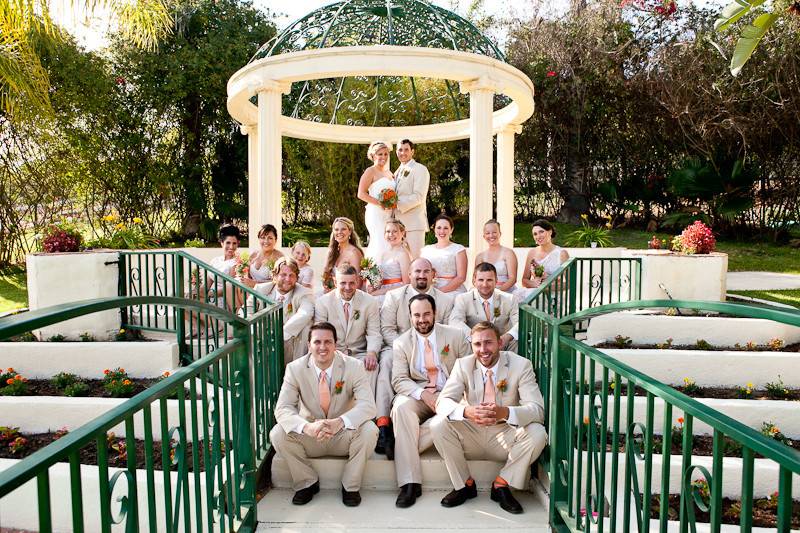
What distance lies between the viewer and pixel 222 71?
48.7 ft

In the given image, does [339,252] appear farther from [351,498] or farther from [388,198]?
[351,498]

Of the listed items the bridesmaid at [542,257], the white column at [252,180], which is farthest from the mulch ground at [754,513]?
the white column at [252,180]

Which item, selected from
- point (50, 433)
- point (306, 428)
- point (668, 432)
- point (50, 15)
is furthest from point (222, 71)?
point (668, 432)

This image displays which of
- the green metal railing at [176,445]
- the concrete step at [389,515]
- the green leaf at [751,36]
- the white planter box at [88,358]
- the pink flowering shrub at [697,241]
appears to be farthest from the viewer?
the pink flowering shrub at [697,241]

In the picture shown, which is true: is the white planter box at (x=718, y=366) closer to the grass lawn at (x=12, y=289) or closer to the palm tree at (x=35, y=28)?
the palm tree at (x=35, y=28)

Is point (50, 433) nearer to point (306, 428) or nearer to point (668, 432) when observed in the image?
point (306, 428)

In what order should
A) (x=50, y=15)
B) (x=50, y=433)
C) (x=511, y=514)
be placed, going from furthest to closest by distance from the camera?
(x=50, y=15), (x=50, y=433), (x=511, y=514)

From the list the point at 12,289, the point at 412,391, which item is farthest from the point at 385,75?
the point at 12,289

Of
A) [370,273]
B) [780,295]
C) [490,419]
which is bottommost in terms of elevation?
[490,419]

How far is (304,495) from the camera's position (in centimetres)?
377

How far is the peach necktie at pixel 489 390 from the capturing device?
3939mm

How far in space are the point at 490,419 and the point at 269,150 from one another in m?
5.44

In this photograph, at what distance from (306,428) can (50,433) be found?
8.74 ft

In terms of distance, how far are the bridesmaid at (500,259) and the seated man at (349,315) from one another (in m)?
1.78
